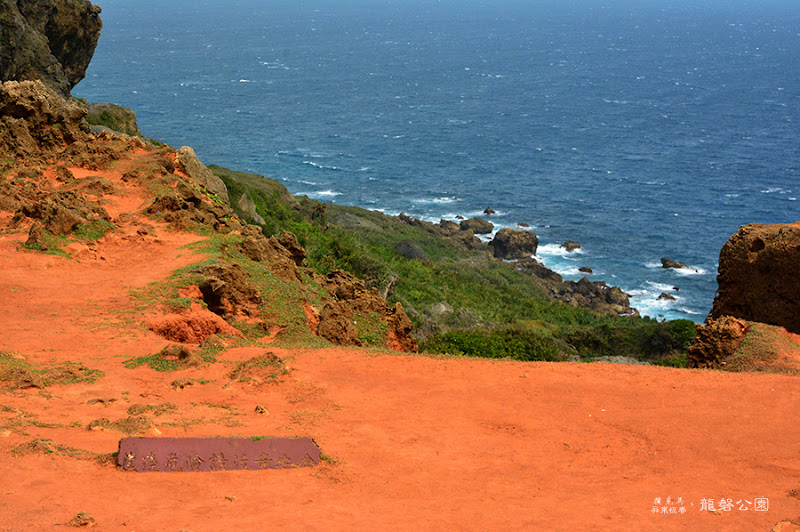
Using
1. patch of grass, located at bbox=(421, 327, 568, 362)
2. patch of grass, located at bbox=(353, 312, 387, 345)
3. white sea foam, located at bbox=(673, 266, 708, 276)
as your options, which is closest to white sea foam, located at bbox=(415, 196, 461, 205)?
white sea foam, located at bbox=(673, 266, 708, 276)

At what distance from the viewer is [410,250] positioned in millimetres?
61500

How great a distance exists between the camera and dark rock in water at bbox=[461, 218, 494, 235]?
259 feet

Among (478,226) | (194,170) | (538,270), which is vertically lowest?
(538,270)

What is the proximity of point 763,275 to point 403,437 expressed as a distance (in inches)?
559

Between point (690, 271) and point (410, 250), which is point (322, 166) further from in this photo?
point (690, 271)

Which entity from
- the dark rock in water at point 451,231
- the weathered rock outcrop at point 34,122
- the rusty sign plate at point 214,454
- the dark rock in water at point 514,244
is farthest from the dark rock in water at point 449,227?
the rusty sign plate at point 214,454

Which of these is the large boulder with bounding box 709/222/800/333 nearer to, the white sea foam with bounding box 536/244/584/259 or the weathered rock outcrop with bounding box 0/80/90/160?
the weathered rock outcrop with bounding box 0/80/90/160

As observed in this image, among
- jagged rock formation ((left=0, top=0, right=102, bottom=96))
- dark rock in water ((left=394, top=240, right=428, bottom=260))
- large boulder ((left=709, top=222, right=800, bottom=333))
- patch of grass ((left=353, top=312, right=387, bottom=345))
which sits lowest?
dark rock in water ((left=394, top=240, right=428, bottom=260))

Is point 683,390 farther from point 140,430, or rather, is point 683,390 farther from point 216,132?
point 216,132

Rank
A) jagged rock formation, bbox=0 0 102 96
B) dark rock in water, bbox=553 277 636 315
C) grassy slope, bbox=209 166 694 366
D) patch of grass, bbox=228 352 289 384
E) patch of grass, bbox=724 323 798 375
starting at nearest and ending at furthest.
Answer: patch of grass, bbox=228 352 289 384 < patch of grass, bbox=724 323 798 375 < grassy slope, bbox=209 166 694 366 < jagged rock formation, bbox=0 0 102 96 < dark rock in water, bbox=553 277 636 315

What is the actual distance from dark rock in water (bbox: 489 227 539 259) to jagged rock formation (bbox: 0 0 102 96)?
42.0m

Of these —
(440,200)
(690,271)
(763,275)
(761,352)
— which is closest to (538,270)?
(690,271)

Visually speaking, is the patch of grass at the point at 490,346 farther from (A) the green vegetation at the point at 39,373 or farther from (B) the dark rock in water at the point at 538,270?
(B) the dark rock in water at the point at 538,270

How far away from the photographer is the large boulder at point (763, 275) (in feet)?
70.0
